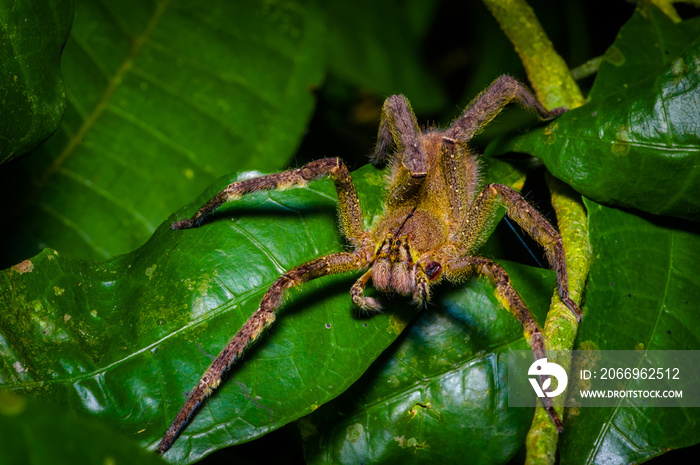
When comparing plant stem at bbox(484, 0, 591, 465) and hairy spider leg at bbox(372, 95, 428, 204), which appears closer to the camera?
plant stem at bbox(484, 0, 591, 465)

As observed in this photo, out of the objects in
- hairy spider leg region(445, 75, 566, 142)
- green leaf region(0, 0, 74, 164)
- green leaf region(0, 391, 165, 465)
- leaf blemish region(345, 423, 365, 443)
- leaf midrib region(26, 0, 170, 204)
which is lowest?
leaf blemish region(345, 423, 365, 443)

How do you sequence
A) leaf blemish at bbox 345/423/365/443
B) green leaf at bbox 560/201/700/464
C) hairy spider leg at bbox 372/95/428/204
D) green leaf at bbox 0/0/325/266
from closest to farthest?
green leaf at bbox 560/201/700/464 < leaf blemish at bbox 345/423/365/443 < hairy spider leg at bbox 372/95/428/204 < green leaf at bbox 0/0/325/266

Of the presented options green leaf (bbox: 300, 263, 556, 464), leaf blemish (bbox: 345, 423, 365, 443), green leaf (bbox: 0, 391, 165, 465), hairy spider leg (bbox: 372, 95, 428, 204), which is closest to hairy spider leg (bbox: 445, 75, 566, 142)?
hairy spider leg (bbox: 372, 95, 428, 204)

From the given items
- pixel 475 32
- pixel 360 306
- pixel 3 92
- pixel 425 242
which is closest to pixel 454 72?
pixel 475 32

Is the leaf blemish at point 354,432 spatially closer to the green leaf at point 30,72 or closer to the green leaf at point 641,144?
the green leaf at point 641,144

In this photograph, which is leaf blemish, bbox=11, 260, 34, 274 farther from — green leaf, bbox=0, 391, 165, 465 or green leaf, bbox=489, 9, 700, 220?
green leaf, bbox=489, 9, 700, 220

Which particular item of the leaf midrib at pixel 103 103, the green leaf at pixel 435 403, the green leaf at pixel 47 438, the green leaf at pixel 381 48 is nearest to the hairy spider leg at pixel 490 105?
the green leaf at pixel 435 403

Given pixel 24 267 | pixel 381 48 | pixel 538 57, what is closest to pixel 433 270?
pixel 538 57
